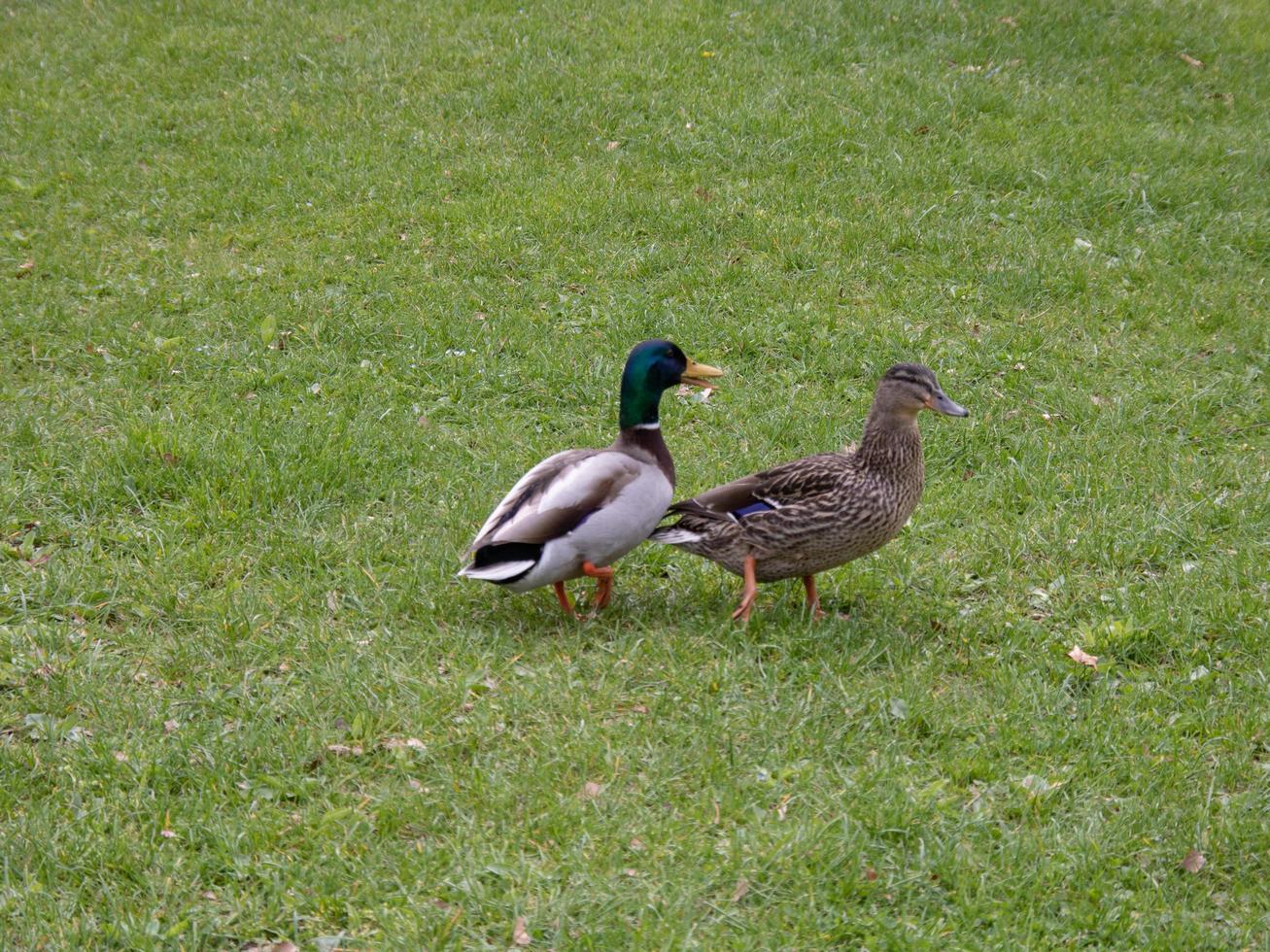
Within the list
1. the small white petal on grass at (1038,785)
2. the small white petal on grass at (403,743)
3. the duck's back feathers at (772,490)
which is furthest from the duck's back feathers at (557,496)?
the small white petal on grass at (1038,785)

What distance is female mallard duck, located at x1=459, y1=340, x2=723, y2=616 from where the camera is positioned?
454 centimetres

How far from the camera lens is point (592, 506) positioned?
461 cm

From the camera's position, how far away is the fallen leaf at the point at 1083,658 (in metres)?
4.58

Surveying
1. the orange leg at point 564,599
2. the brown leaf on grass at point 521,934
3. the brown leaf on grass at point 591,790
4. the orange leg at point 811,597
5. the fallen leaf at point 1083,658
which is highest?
the orange leg at point 564,599

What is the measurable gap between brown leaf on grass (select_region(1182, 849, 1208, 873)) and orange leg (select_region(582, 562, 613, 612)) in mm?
2132

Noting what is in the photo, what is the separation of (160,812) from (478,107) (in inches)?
301

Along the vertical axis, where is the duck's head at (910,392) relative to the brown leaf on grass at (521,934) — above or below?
above

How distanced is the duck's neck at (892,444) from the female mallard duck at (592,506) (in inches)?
25.4

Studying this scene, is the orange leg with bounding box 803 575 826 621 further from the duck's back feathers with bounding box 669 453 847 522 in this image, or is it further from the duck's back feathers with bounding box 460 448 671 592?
the duck's back feathers with bounding box 460 448 671 592

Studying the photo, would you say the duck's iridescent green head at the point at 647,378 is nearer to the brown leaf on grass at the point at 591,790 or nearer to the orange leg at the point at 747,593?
the orange leg at the point at 747,593

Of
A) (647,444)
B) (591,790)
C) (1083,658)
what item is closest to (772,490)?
(647,444)

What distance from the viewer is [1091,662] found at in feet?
15.0

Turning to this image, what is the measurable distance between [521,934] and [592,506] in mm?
1655

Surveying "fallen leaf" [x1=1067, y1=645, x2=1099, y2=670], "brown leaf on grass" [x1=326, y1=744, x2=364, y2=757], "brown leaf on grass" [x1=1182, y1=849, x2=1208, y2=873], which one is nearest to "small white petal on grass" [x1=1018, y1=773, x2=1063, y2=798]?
"brown leaf on grass" [x1=1182, y1=849, x2=1208, y2=873]
